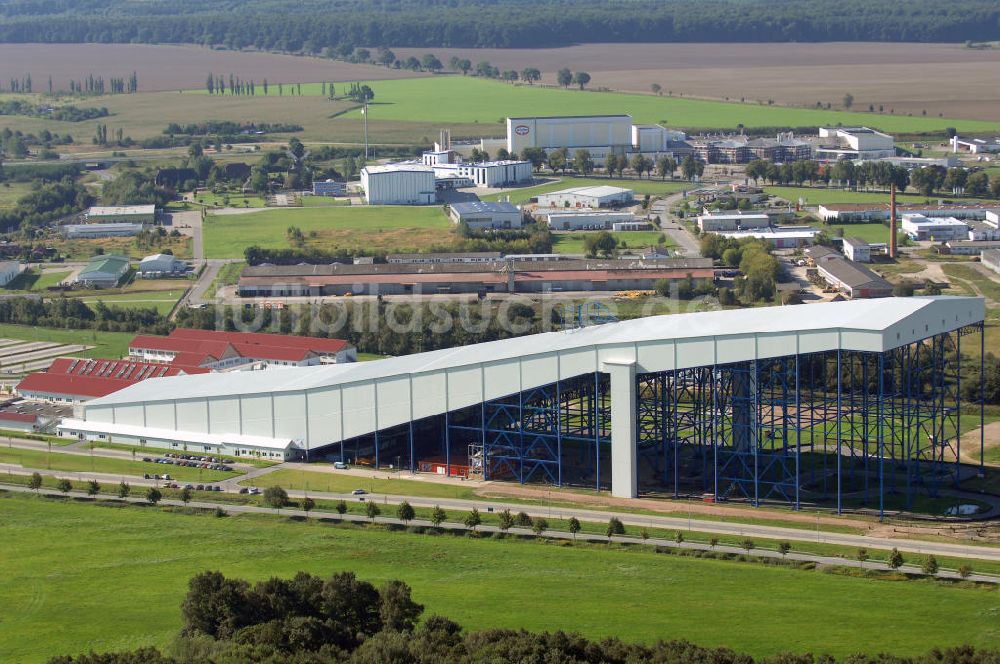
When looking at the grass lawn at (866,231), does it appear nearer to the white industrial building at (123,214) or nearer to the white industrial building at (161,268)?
the white industrial building at (161,268)

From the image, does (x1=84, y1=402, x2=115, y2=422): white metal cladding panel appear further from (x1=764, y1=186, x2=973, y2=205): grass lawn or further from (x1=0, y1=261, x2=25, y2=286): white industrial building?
(x1=764, y1=186, x2=973, y2=205): grass lawn

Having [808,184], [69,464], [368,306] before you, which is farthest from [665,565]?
[808,184]

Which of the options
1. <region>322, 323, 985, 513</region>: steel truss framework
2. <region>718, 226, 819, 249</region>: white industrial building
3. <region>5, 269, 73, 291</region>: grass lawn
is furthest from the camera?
<region>718, 226, 819, 249</region>: white industrial building

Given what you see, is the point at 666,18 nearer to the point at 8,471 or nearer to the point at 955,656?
the point at 8,471

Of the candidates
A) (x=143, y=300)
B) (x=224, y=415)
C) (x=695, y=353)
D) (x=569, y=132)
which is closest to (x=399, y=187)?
(x=569, y=132)

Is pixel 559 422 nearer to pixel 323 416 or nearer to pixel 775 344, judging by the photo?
pixel 775 344

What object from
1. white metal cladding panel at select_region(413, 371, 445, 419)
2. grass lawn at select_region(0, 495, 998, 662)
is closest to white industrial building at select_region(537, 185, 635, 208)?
white metal cladding panel at select_region(413, 371, 445, 419)
